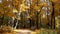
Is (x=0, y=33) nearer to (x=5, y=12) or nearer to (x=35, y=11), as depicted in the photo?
(x=5, y=12)

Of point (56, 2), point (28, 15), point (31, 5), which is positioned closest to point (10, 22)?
point (28, 15)

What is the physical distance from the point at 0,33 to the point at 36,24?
31.0 feet

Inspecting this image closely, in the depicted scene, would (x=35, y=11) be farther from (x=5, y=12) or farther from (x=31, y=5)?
(x=5, y=12)

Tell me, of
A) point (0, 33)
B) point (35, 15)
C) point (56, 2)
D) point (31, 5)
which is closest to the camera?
point (0, 33)

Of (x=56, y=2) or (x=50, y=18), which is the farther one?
(x=50, y=18)

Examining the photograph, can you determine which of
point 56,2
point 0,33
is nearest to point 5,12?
point 0,33

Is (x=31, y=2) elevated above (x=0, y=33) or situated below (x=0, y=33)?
above

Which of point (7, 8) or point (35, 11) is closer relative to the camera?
point (7, 8)

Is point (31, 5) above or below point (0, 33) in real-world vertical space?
above

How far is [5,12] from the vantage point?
1636 centimetres

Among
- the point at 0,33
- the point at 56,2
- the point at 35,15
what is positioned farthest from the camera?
the point at 35,15

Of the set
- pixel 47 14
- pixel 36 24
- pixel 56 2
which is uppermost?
pixel 56 2

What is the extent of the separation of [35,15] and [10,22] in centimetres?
359

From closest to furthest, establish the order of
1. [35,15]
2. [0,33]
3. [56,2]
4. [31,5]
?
[0,33], [56,2], [31,5], [35,15]
